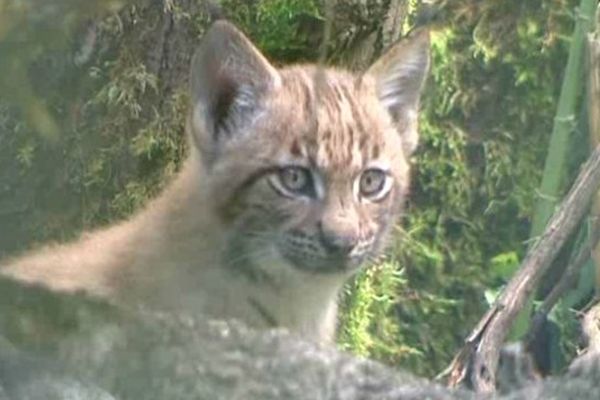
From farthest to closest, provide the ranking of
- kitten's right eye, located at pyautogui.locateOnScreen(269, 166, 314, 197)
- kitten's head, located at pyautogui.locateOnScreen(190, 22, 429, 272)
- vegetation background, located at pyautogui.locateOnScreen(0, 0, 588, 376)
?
1. vegetation background, located at pyautogui.locateOnScreen(0, 0, 588, 376)
2. kitten's right eye, located at pyautogui.locateOnScreen(269, 166, 314, 197)
3. kitten's head, located at pyautogui.locateOnScreen(190, 22, 429, 272)

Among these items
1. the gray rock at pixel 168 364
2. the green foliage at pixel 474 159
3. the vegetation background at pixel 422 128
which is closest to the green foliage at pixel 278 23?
the vegetation background at pixel 422 128

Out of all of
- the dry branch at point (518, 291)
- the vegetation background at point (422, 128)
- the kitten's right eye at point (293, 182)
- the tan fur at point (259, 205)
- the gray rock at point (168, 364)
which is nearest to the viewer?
the gray rock at point (168, 364)

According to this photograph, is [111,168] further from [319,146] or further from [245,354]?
[245,354]

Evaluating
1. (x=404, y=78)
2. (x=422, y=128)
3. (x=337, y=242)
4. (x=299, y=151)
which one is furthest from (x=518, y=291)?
(x=422, y=128)

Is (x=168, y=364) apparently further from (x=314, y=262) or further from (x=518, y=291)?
(x=314, y=262)

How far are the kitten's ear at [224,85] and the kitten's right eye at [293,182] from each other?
0.64 ft

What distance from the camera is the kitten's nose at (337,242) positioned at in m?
4.47

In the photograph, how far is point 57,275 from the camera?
162 inches

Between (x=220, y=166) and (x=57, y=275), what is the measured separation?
804 millimetres

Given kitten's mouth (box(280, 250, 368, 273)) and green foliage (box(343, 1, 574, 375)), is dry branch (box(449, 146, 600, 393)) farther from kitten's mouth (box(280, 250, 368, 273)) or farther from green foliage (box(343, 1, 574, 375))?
green foliage (box(343, 1, 574, 375))

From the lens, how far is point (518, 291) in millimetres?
4109

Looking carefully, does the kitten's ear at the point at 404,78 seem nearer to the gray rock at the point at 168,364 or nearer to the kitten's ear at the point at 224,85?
the kitten's ear at the point at 224,85

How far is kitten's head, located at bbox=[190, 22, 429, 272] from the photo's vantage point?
4.52m

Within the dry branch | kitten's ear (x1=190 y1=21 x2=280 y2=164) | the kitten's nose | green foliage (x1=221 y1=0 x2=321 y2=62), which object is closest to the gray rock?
the dry branch
